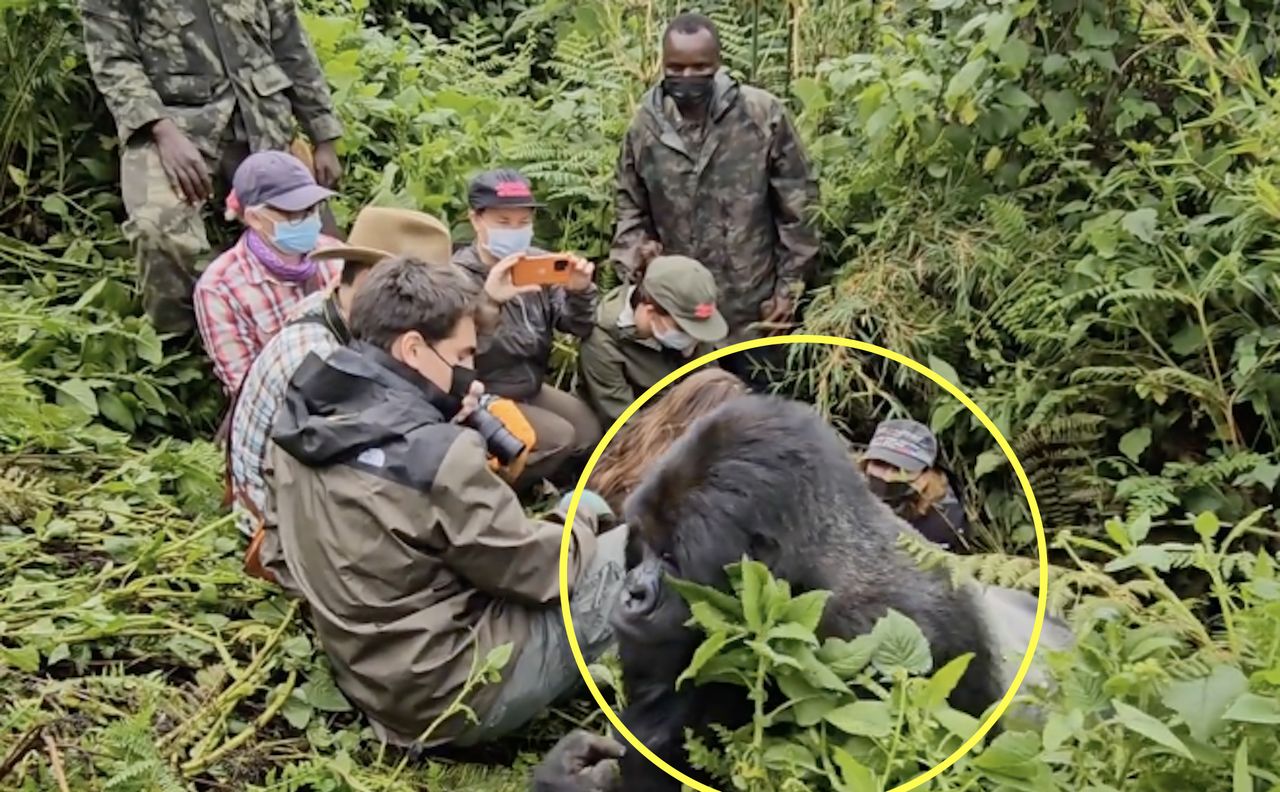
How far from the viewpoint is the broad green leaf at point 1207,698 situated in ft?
6.92

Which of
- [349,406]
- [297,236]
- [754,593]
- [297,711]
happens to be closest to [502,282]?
[297,236]

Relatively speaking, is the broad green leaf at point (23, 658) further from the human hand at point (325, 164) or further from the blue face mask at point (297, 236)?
the human hand at point (325, 164)

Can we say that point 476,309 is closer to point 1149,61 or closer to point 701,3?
point 1149,61

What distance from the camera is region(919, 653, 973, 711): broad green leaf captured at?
2.32m

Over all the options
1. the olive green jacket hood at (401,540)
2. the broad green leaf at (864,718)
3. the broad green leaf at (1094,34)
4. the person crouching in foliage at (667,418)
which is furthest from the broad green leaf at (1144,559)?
the broad green leaf at (1094,34)

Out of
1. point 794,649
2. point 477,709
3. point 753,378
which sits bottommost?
point 477,709

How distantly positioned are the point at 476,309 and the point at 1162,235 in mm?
2029

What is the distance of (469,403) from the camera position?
12.2 ft

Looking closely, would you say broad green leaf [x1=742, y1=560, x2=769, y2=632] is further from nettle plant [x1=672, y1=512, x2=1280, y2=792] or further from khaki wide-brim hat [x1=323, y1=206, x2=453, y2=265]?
khaki wide-brim hat [x1=323, y1=206, x2=453, y2=265]

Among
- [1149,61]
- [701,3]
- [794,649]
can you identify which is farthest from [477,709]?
[701,3]

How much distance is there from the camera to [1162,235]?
4.12m

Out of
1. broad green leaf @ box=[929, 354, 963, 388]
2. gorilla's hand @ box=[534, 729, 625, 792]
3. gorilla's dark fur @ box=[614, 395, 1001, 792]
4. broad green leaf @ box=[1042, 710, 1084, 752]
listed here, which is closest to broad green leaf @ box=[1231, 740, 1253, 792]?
broad green leaf @ box=[1042, 710, 1084, 752]

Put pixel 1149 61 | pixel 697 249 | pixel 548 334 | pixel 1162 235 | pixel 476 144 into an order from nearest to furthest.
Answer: pixel 1162 235, pixel 1149 61, pixel 548 334, pixel 697 249, pixel 476 144

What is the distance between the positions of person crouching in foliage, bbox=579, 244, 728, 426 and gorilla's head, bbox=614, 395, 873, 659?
1.62m
